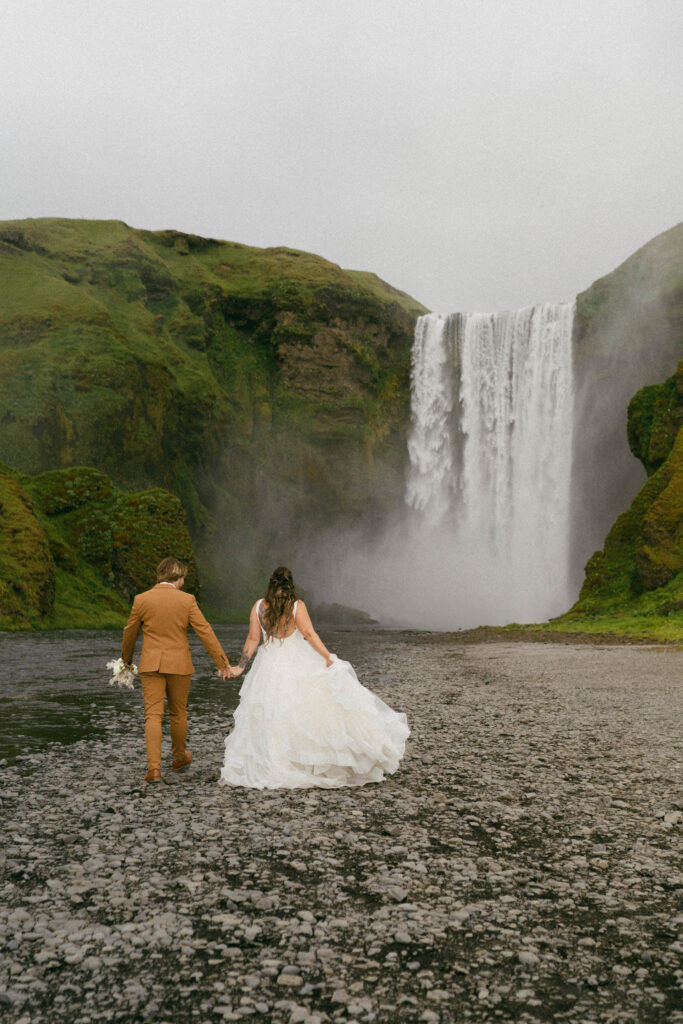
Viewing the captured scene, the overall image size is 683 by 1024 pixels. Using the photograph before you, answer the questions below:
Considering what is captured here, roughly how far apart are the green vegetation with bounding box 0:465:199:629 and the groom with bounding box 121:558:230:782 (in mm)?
34544

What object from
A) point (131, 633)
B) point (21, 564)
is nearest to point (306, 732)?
point (131, 633)

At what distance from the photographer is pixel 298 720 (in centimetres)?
960

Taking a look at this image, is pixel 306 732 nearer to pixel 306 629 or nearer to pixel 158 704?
pixel 306 629

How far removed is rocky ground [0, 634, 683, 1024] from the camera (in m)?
4.56

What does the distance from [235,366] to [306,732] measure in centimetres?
7985

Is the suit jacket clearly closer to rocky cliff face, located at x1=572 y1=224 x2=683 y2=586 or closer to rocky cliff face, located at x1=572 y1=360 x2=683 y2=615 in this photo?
rocky cliff face, located at x1=572 y1=360 x2=683 y2=615

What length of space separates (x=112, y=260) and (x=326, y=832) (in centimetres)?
8682

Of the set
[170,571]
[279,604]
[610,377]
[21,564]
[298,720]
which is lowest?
[298,720]

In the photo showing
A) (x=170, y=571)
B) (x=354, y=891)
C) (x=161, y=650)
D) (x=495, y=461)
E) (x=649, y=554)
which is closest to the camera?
(x=354, y=891)

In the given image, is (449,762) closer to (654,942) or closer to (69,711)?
(654,942)

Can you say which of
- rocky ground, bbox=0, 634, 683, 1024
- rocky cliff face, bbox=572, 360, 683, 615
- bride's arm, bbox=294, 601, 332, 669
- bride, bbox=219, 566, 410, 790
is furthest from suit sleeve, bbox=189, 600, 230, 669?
rocky cliff face, bbox=572, 360, 683, 615

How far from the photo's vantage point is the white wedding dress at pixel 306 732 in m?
9.52

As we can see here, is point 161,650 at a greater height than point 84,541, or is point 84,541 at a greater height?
point 84,541

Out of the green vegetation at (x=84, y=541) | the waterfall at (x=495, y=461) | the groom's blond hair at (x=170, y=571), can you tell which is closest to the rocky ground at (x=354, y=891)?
the groom's blond hair at (x=170, y=571)
